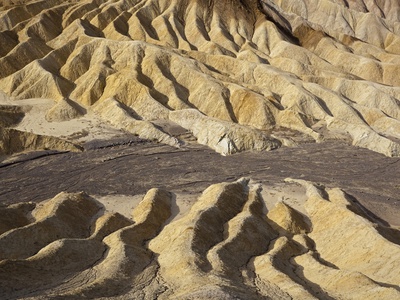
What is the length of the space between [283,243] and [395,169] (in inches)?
1053

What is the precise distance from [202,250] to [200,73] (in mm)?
46419

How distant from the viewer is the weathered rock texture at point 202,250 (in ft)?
76.2

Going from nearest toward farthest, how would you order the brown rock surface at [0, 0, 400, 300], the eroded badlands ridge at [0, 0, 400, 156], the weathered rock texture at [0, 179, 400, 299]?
the weathered rock texture at [0, 179, 400, 299]
the brown rock surface at [0, 0, 400, 300]
the eroded badlands ridge at [0, 0, 400, 156]

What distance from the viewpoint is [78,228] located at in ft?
110

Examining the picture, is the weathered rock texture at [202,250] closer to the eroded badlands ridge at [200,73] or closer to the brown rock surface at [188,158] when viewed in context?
the brown rock surface at [188,158]

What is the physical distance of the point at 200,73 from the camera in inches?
2766

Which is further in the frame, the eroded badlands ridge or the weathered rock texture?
the eroded badlands ridge

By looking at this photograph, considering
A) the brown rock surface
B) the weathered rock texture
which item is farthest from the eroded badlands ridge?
the weathered rock texture

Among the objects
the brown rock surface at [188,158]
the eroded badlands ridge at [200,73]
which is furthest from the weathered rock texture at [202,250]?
the eroded badlands ridge at [200,73]

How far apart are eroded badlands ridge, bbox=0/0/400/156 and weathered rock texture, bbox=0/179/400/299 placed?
1788 centimetres

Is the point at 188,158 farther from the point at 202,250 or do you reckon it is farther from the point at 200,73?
the point at 200,73

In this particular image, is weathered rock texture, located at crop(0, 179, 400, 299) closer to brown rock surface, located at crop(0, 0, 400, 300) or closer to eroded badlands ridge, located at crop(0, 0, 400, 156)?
brown rock surface, located at crop(0, 0, 400, 300)

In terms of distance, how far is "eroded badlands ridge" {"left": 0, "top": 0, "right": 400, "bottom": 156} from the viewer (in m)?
59.8

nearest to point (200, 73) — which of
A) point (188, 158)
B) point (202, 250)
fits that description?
point (188, 158)
